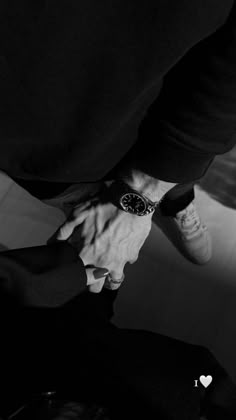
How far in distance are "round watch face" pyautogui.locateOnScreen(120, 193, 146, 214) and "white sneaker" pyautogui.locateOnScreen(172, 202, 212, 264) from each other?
263 millimetres

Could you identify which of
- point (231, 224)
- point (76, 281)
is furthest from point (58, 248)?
point (231, 224)

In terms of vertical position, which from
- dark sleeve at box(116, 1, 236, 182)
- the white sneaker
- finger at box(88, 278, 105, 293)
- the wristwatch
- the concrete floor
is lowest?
the concrete floor

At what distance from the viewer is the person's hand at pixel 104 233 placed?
74 centimetres

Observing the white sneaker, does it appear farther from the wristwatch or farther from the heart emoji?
the heart emoji

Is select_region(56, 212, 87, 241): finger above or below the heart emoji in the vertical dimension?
below

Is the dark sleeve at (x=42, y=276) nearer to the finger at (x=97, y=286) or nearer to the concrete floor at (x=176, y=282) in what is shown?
the finger at (x=97, y=286)

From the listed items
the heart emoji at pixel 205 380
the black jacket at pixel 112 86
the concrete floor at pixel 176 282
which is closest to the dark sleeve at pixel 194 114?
the black jacket at pixel 112 86

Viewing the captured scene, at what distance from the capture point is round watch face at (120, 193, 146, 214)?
72 cm

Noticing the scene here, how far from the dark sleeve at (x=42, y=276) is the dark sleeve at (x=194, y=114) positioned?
15 centimetres

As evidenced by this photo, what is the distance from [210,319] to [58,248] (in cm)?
37

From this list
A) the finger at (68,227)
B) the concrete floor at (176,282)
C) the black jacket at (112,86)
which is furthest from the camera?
the concrete floor at (176,282)

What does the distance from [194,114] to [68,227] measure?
252mm

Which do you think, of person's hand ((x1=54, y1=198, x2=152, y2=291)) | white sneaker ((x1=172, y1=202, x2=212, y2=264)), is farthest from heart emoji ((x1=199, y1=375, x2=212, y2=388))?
white sneaker ((x1=172, y1=202, x2=212, y2=264))

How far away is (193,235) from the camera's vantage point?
100 cm
